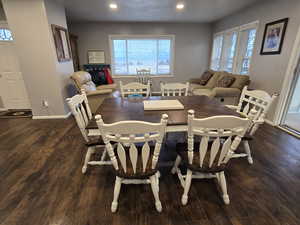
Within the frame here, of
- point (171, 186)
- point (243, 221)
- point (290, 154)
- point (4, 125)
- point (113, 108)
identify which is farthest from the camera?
point (4, 125)

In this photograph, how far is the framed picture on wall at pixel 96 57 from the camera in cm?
571

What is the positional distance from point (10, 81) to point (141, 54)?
A: 13.4ft

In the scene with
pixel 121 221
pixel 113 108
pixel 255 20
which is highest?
pixel 255 20

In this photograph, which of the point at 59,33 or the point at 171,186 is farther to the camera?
the point at 59,33

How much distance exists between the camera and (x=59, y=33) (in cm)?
347

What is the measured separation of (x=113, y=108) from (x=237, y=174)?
5.47 ft

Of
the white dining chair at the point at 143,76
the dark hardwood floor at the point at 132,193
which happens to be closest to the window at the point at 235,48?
the white dining chair at the point at 143,76

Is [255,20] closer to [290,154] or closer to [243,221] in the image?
[290,154]

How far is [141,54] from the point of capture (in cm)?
609

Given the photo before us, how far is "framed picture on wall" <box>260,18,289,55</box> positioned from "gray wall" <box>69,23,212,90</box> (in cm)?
279

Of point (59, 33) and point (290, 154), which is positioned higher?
point (59, 33)

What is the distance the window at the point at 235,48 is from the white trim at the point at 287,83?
1.11 m

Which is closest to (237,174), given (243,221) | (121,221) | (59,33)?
(243,221)

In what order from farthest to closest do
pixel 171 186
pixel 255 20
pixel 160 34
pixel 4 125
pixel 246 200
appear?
pixel 160 34 < pixel 255 20 < pixel 4 125 < pixel 171 186 < pixel 246 200
